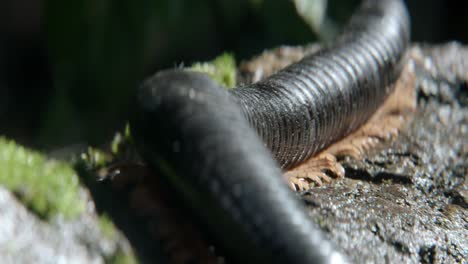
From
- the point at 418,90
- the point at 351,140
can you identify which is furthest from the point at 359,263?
the point at 418,90

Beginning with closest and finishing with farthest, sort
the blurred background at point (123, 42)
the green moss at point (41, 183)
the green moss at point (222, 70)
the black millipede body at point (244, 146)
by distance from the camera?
1. the black millipede body at point (244, 146)
2. the green moss at point (41, 183)
3. the green moss at point (222, 70)
4. the blurred background at point (123, 42)

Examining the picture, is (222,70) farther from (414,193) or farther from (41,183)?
(41,183)

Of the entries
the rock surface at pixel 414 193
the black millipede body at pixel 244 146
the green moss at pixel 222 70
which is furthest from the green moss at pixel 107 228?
the green moss at pixel 222 70

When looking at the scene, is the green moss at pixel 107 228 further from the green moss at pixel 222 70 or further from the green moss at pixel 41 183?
the green moss at pixel 222 70

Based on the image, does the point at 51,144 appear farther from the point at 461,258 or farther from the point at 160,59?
the point at 461,258

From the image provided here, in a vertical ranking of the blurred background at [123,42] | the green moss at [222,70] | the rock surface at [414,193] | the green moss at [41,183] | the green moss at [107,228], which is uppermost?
the blurred background at [123,42]

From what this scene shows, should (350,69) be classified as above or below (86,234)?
above

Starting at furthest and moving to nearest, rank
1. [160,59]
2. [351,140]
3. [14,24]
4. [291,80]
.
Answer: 1. [14,24]
2. [160,59]
3. [351,140]
4. [291,80]
